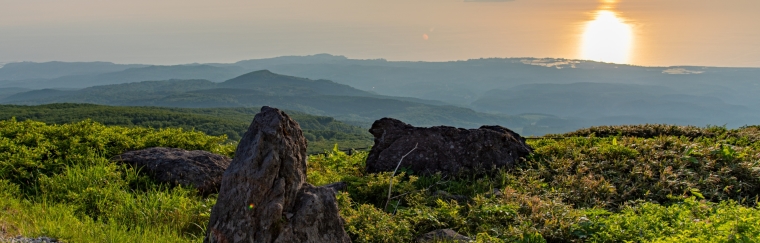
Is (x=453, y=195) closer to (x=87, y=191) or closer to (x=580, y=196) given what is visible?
(x=580, y=196)

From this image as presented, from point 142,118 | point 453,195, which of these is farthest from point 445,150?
point 142,118

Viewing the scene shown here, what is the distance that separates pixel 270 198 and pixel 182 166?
4056 mm

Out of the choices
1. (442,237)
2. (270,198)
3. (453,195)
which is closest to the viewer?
(270,198)

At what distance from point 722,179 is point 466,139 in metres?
4.27

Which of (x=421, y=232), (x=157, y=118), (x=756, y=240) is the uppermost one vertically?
(x=756, y=240)

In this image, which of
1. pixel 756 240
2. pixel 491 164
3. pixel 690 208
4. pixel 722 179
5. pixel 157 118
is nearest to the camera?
pixel 756 240

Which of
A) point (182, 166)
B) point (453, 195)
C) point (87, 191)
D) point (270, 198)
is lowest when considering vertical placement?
point (453, 195)

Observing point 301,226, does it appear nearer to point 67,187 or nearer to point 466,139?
point 67,187

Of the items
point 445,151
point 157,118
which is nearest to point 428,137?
point 445,151

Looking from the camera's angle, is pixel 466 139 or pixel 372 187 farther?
pixel 466 139

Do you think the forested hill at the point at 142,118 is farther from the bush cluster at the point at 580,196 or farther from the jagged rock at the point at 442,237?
the jagged rock at the point at 442,237

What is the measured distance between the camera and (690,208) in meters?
6.64

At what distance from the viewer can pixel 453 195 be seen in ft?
24.8

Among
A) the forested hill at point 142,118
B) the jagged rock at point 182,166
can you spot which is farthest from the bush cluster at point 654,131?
the forested hill at point 142,118
